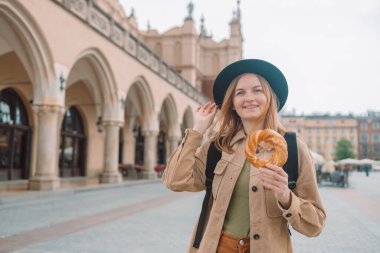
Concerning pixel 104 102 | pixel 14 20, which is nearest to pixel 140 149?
pixel 104 102

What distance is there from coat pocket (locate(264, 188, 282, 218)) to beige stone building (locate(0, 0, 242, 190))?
11105mm

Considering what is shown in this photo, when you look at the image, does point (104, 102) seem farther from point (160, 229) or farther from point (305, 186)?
point (305, 186)

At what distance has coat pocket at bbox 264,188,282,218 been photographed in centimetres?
176

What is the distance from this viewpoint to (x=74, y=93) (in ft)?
73.5

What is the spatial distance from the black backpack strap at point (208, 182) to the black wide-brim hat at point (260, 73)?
1.25 feet

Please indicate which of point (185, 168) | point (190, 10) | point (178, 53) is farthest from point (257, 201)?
point (178, 53)

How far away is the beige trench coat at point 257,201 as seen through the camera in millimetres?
1726

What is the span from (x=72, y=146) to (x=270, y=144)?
893 inches

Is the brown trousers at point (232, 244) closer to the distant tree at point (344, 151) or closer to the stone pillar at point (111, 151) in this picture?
the stone pillar at point (111, 151)

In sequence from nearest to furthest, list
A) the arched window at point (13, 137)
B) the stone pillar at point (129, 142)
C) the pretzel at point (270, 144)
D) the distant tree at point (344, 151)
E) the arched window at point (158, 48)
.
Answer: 1. the pretzel at point (270, 144)
2. the arched window at point (13, 137)
3. the stone pillar at point (129, 142)
4. the arched window at point (158, 48)
5. the distant tree at point (344, 151)

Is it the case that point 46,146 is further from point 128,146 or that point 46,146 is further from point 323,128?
point 323,128

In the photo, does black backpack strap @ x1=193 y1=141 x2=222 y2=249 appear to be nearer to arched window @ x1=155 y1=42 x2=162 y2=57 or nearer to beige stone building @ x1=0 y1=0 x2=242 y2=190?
beige stone building @ x1=0 y1=0 x2=242 y2=190

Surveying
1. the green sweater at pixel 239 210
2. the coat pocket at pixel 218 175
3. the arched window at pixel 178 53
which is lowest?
the green sweater at pixel 239 210

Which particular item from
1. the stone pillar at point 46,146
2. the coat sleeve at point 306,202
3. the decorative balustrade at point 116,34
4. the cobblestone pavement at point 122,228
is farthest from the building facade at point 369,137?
the coat sleeve at point 306,202
